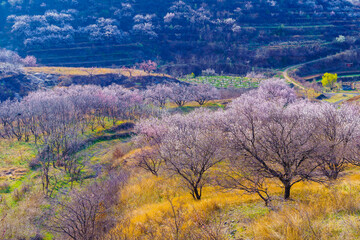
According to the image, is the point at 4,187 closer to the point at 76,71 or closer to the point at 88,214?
the point at 88,214

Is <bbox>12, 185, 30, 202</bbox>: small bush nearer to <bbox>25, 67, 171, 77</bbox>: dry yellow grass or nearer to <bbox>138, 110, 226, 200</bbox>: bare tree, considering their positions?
<bbox>138, 110, 226, 200</bbox>: bare tree

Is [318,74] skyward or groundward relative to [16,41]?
groundward

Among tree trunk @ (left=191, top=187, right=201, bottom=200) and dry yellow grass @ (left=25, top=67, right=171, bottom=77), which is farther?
dry yellow grass @ (left=25, top=67, right=171, bottom=77)

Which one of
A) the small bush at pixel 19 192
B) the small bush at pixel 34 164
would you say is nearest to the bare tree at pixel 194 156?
the small bush at pixel 19 192

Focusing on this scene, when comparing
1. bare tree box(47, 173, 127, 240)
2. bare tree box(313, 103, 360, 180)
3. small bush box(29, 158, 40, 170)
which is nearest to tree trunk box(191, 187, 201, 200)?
bare tree box(47, 173, 127, 240)

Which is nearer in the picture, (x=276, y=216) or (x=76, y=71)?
(x=276, y=216)

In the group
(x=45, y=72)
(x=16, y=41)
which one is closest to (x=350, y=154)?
(x=45, y=72)

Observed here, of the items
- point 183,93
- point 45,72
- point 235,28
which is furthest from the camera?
point 235,28

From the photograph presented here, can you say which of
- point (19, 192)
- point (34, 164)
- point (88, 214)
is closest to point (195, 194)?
point (88, 214)

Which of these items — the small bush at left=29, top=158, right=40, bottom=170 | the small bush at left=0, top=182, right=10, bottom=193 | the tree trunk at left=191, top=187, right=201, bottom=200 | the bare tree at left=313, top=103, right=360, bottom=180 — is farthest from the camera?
the small bush at left=29, top=158, right=40, bottom=170

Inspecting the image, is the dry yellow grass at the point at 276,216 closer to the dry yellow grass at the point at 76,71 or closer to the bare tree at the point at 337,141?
the bare tree at the point at 337,141

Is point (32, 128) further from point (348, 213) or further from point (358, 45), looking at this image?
point (358, 45)
